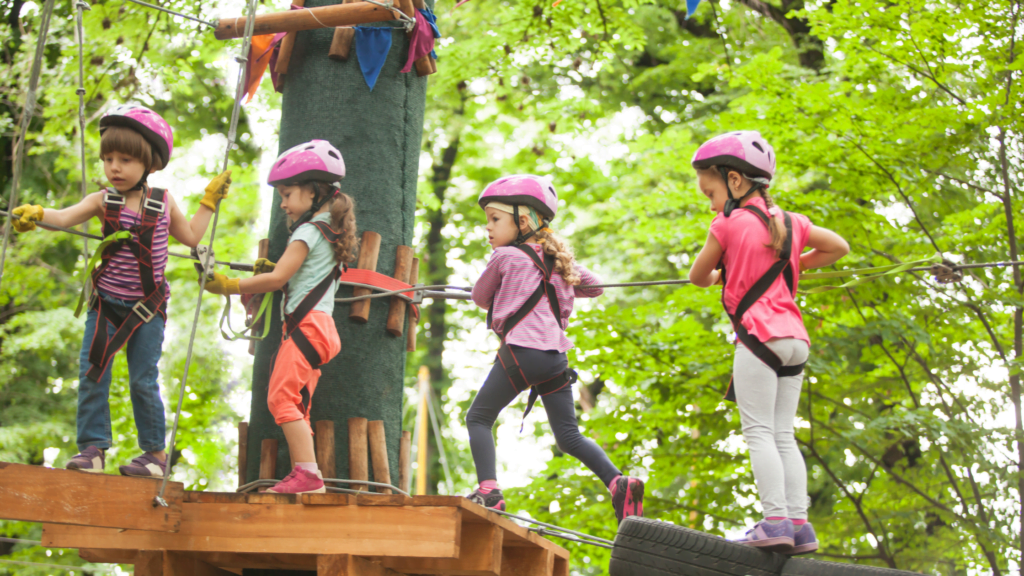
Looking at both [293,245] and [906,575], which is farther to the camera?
[293,245]

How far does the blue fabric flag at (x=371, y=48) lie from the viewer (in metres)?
4.35

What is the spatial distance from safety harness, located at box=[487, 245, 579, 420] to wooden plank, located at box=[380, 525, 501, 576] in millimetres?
886

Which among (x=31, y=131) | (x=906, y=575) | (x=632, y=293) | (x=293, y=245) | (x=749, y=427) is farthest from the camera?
(x=632, y=293)

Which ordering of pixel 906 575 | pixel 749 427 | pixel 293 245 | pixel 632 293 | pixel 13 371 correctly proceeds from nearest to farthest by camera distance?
pixel 906 575, pixel 749 427, pixel 293 245, pixel 13 371, pixel 632 293

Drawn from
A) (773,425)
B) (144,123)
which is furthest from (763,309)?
(144,123)

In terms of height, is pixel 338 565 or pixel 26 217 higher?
Answer: pixel 26 217

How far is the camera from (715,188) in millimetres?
3768

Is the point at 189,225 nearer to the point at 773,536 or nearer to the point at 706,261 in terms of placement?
the point at 706,261

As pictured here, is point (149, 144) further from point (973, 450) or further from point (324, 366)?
point (973, 450)

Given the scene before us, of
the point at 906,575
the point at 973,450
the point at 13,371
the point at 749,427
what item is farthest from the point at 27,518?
the point at 13,371

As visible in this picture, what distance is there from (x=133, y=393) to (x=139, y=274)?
0.51m

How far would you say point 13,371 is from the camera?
409 inches

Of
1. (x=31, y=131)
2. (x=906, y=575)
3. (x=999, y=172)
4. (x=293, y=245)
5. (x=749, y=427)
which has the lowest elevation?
(x=906, y=575)

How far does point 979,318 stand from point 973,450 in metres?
1.06
